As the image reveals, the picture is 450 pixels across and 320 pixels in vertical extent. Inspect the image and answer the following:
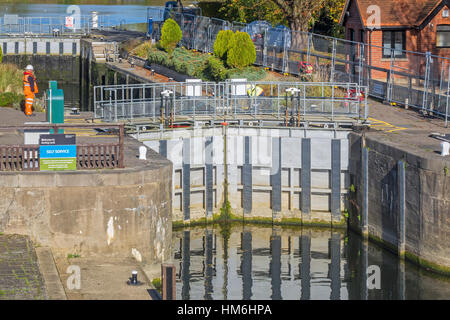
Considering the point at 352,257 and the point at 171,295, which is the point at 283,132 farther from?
the point at 171,295

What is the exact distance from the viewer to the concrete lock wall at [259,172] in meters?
41.7

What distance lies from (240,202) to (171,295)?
16.5 m

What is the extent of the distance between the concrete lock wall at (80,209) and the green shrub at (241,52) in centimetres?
2684

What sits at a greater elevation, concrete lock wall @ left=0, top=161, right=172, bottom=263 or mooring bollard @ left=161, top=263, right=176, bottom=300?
concrete lock wall @ left=0, top=161, right=172, bottom=263

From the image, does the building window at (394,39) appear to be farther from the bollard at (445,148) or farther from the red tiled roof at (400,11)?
the bollard at (445,148)

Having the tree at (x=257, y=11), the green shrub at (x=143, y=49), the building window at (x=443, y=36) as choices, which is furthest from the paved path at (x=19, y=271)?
the green shrub at (x=143, y=49)

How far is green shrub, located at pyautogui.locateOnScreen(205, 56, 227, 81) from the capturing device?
57.6m

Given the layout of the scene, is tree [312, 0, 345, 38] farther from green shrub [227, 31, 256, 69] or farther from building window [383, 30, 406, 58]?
green shrub [227, 31, 256, 69]

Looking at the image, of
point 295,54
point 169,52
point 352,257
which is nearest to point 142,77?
point 169,52

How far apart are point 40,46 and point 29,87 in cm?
4579

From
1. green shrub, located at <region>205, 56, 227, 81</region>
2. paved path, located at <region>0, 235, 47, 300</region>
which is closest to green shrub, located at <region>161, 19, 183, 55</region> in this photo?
green shrub, located at <region>205, 56, 227, 81</region>

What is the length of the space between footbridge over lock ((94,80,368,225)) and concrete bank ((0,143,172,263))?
10089 mm

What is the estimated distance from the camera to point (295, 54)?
194ft

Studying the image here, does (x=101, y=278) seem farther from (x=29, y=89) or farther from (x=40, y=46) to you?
(x=40, y=46)
